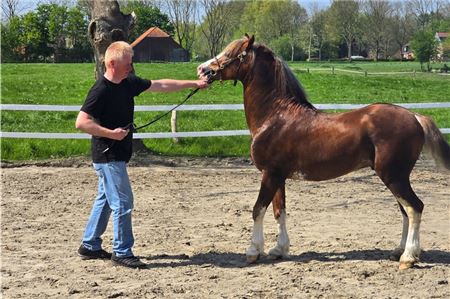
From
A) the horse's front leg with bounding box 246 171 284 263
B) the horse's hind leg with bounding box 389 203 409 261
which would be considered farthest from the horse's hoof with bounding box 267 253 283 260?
the horse's hind leg with bounding box 389 203 409 261

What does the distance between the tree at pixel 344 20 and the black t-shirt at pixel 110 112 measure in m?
56.2

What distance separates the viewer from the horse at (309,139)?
519 centimetres

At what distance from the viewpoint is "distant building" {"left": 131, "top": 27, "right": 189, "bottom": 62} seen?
54.5 m

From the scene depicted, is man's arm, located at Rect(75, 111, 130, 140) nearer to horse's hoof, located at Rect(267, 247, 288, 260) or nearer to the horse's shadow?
the horse's shadow

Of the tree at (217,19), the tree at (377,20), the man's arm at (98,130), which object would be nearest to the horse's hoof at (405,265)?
the man's arm at (98,130)

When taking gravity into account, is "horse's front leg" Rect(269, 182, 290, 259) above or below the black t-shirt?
below

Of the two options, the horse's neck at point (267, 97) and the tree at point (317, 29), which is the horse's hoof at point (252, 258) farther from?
the tree at point (317, 29)

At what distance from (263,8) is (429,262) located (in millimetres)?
45999

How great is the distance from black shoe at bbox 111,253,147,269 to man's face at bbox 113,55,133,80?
5.34 ft

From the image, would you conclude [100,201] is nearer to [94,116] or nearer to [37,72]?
[94,116]

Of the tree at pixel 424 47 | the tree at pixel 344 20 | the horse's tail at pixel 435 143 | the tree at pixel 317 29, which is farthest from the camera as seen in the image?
the tree at pixel 344 20

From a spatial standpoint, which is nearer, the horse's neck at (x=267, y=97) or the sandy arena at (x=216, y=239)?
the sandy arena at (x=216, y=239)

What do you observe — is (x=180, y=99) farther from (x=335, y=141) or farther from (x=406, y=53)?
Answer: (x=406, y=53)

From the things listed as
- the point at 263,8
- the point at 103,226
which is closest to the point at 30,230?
the point at 103,226
